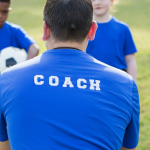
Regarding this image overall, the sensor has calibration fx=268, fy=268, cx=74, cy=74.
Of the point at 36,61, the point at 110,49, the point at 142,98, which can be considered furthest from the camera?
the point at 142,98

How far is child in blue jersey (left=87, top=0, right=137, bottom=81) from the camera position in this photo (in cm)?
298

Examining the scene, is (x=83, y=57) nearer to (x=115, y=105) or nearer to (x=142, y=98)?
(x=115, y=105)

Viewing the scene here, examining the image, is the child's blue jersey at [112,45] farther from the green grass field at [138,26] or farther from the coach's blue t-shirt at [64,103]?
the coach's blue t-shirt at [64,103]

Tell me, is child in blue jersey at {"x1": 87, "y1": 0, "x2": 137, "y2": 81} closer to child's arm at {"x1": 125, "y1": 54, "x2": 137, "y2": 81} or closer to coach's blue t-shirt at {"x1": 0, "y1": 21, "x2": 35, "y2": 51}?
child's arm at {"x1": 125, "y1": 54, "x2": 137, "y2": 81}

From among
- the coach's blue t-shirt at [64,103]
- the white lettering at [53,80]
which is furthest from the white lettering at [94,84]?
the white lettering at [53,80]

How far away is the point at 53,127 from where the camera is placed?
50.5 inches

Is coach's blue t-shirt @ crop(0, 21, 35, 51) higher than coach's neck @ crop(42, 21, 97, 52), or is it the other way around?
coach's neck @ crop(42, 21, 97, 52)

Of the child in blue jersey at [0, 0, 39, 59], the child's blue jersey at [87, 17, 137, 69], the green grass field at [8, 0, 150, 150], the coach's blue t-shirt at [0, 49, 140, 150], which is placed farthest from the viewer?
the green grass field at [8, 0, 150, 150]

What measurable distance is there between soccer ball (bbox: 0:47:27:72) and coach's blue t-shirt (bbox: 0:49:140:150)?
1.76m

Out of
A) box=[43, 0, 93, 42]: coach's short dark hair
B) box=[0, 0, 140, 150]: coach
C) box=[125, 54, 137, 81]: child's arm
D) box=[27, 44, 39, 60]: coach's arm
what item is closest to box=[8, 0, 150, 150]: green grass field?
box=[125, 54, 137, 81]: child's arm

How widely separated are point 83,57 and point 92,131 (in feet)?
1.28

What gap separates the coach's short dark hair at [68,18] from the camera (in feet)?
4.74

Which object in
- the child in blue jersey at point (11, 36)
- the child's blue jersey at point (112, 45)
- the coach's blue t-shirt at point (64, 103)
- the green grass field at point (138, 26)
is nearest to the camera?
the coach's blue t-shirt at point (64, 103)

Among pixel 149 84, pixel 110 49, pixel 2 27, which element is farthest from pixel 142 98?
pixel 2 27
